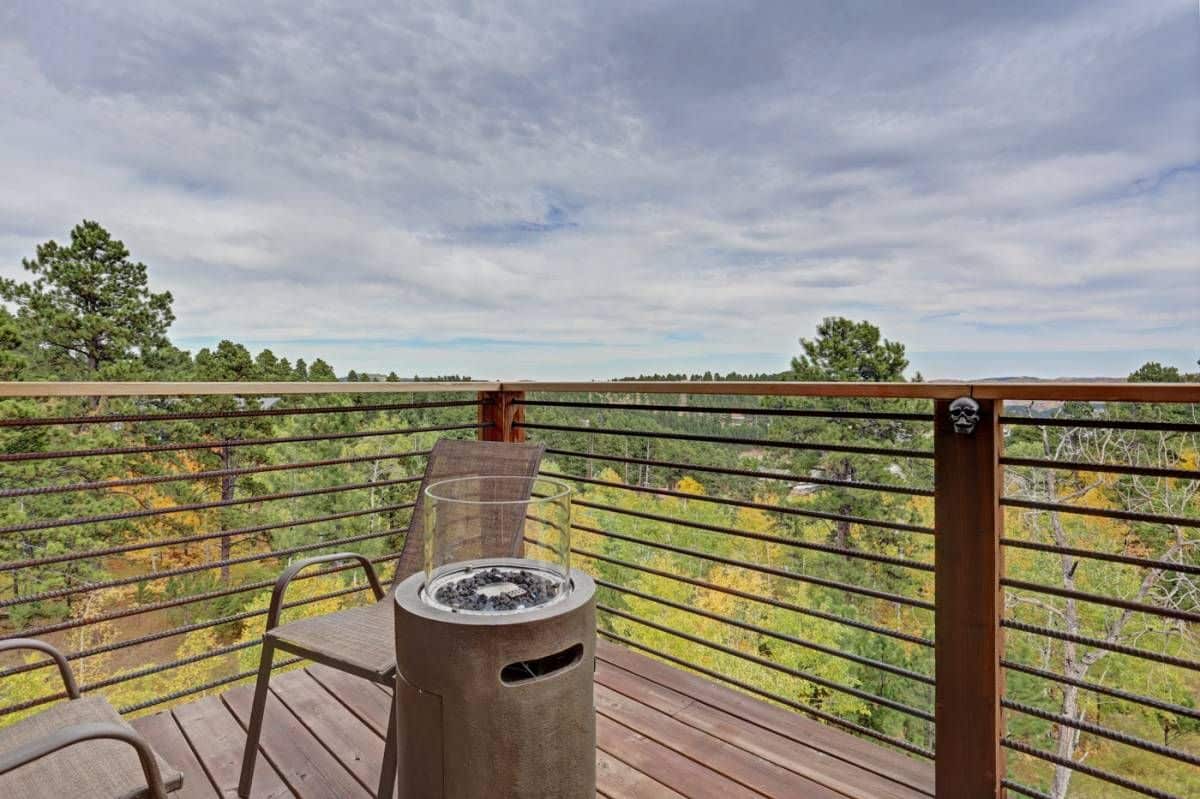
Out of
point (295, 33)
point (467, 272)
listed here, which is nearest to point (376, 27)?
point (295, 33)

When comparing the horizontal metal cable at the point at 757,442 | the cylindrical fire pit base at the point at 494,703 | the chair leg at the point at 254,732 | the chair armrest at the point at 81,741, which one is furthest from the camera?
the horizontal metal cable at the point at 757,442

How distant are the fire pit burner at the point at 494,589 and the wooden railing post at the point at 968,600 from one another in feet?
3.50

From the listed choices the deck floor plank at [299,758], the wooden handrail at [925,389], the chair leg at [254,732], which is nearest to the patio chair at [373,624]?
the chair leg at [254,732]

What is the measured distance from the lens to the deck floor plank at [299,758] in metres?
1.66

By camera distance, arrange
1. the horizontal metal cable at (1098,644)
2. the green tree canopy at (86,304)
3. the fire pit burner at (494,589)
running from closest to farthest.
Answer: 1. the fire pit burner at (494,589)
2. the horizontal metal cable at (1098,644)
3. the green tree canopy at (86,304)

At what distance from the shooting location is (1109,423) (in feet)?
4.64

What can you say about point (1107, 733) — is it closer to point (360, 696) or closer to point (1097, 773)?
point (1097, 773)

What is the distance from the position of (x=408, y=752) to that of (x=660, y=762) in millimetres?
952

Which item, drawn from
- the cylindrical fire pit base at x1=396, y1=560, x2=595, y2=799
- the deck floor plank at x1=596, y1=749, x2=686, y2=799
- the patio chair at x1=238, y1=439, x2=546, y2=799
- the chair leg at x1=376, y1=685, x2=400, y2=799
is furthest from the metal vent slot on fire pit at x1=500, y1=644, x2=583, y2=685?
the deck floor plank at x1=596, y1=749, x2=686, y2=799

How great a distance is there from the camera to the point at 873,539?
39.6 ft

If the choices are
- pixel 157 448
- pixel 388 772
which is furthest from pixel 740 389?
pixel 157 448

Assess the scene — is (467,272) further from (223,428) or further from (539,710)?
(539,710)

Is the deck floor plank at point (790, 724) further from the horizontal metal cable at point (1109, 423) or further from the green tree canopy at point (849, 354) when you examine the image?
the green tree canopy at point (849, 354)

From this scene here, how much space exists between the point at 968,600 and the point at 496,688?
1257 millimetres
